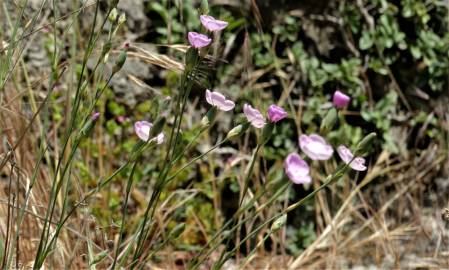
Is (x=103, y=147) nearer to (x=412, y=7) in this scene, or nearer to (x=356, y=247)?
(x=356, y=247)

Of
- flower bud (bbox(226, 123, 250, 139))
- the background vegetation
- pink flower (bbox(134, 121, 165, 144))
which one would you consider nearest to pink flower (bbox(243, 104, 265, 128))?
flower bud (bbox(226, 123, 250, 139))

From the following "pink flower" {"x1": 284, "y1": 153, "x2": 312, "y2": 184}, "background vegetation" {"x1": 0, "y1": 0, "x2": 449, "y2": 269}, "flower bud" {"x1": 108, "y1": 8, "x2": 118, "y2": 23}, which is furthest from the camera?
"background vegetation" {"x1": 0, "y1": 0, "x2": 449, "y2": 269}

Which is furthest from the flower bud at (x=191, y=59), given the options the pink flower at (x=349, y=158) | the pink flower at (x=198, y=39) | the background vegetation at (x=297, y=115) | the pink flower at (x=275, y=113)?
the background vegetation at (x=297, y=115)

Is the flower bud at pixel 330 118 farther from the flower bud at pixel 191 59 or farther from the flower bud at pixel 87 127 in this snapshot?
the flower bud at pixel 87 127

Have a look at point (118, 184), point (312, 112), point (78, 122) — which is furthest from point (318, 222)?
point (78, 122)

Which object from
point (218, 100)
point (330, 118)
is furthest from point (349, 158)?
point (218, 100)

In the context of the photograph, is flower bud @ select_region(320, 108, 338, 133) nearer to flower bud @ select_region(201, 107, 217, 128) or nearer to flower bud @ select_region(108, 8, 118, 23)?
flower bud @ select_region(201, 107, 217, 128)
